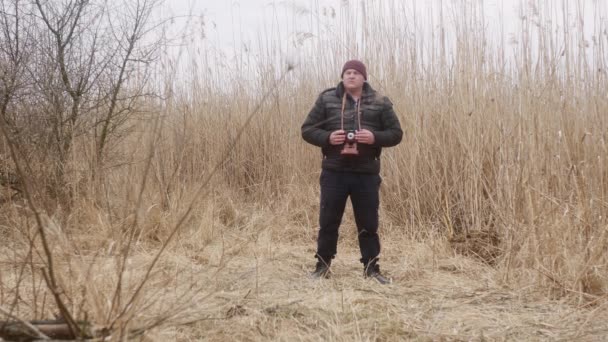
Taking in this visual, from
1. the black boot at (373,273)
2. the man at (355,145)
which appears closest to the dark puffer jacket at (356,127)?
the man at (355,145)

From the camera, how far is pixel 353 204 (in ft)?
11.4

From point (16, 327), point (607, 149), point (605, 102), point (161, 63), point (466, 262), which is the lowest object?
point (466, 262)

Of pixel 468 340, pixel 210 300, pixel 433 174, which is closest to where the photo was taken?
pixel 468 340

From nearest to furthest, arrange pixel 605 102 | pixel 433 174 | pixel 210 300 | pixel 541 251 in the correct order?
1. pixel 210 300
2. pixel 541 251
3. pixel 605 102
4. pixel 433 174

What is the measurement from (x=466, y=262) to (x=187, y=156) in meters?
3.08

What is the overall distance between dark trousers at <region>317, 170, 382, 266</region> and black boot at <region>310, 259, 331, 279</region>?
0.13ft

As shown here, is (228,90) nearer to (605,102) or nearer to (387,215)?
(387,215)

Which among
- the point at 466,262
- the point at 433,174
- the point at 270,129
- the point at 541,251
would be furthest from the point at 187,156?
the point at 541,251

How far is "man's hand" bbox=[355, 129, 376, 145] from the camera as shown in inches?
128

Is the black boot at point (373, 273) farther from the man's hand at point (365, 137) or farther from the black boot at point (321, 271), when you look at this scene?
the man's hand at point (365, 137)

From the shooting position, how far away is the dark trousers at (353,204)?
11.1 feet

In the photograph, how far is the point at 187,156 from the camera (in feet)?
19.1

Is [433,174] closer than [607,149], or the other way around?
[607,149]

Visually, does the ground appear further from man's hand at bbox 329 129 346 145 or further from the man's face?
the man's face
